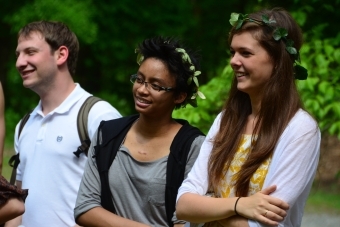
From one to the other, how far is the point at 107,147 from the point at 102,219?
381 mm

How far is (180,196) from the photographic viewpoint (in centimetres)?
424

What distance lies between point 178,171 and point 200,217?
1.46 ft

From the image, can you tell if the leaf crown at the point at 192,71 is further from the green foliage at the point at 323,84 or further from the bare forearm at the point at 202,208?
the green foliage at the point at 323,84

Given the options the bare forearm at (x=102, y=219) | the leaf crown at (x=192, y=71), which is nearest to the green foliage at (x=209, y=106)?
the leaf crown at (x=192, y=71)

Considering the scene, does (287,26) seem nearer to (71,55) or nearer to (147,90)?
(147,90)

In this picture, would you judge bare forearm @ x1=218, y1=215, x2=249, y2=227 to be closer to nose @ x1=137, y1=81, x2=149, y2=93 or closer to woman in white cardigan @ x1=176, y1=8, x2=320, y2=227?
woman in white cardigan @ x1=176, y1=8, x2=320, y2=227

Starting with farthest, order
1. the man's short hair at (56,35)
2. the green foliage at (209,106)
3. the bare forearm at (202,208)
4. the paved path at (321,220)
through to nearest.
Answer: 1. the paved path at (321,220)
2. the green foliage at (209,106)
3. the man's short hair at (56,35)
4. the bare forearm at (202,208)

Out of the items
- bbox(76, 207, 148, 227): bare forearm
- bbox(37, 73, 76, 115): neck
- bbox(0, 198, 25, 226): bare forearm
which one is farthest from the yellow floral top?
bbox(37, 73, 76, 115): neck

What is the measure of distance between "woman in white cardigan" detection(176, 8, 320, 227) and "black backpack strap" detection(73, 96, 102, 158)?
1156 millimetres

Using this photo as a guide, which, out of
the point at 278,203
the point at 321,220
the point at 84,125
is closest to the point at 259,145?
the point at 278,203

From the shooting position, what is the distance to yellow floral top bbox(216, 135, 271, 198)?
404cm

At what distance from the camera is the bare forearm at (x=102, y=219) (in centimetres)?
448

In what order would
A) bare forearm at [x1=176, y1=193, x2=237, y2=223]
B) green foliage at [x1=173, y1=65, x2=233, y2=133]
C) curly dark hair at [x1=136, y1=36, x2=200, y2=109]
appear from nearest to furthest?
bare forearm at [x1=176, y1=193, x2=237, y2=223] < curly dark hair at [x1=136, y1=36, x2=200, y2=109] < green foliage at [x1=173, y1=65, x2=233, y2=133]

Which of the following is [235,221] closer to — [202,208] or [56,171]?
[202,208]
